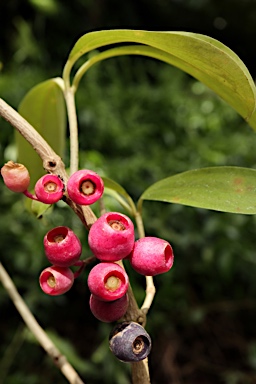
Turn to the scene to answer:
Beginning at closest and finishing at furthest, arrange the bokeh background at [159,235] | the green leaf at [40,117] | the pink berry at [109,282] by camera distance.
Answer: the pink berry at [109,282]
the green leaf at [40,117]
the bokeh background at [159,235]

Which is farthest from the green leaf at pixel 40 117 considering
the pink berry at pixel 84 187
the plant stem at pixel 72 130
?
the pink berry at pixel 84 187

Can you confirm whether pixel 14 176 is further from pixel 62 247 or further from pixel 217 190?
pixel 217 190

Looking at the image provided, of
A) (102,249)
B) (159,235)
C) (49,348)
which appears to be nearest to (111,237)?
(102,249)

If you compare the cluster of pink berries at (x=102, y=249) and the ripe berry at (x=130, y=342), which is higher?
the cluster of pink berries at (x=102, y=249)

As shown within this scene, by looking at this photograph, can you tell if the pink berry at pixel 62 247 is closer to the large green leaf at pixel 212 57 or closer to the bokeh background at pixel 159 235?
the large green leaf at pixel 212 57

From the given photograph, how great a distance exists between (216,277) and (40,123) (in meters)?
1.06

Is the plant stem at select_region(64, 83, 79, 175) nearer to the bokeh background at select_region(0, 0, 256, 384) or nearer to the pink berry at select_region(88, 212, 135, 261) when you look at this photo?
the pink berry at select_region(88, 212, 135, 261)

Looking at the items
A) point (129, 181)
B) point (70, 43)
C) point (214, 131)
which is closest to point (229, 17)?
point (70, 43)

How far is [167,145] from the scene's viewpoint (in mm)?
1754

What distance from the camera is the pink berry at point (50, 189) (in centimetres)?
40

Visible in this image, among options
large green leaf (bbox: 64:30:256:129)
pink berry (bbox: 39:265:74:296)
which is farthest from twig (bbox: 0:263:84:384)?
large green leaf (bbox: 64:30:256:129)

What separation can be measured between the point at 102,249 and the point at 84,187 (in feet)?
0.16

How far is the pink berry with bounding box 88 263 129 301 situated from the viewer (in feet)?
1.27

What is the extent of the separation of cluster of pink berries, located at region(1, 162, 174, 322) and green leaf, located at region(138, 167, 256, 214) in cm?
8
